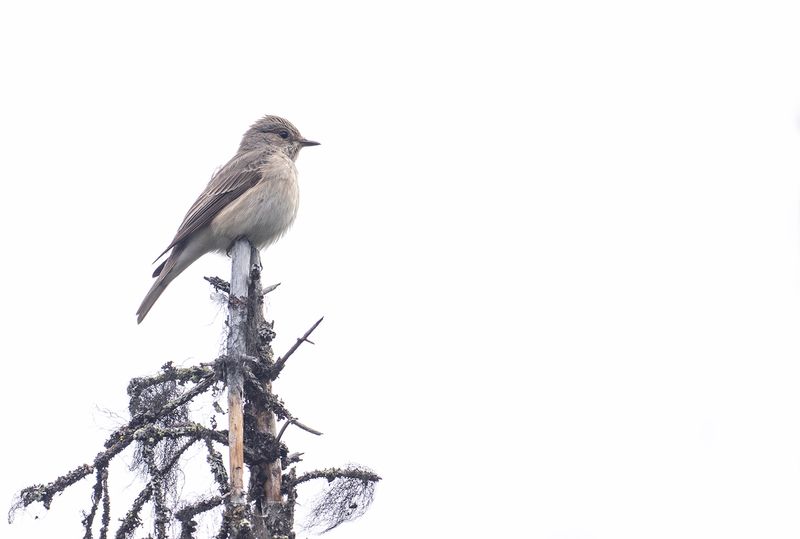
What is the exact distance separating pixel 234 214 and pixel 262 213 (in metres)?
0.29

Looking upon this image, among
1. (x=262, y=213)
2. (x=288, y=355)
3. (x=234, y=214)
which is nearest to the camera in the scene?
(x=288, y=355)

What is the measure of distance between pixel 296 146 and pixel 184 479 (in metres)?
6.86

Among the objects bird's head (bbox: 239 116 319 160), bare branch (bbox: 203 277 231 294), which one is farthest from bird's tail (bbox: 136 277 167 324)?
bird's head (bbox: 239 116 319 160)

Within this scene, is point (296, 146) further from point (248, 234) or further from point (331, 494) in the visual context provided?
point (331, 494)

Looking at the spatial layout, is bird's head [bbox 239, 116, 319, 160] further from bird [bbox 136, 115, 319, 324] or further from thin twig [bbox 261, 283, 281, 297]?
thin twig [bbox 261, 283, 281, 297]

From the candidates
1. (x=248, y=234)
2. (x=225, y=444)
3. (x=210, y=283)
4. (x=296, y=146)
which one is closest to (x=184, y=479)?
(x=225, y=444)

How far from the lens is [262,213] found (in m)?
10.4

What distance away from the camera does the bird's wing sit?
10.3m

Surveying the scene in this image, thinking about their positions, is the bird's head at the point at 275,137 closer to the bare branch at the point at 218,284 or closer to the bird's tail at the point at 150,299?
the bird's tail at the point at 150,299

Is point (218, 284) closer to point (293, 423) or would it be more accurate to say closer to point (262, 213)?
point (293, 423)

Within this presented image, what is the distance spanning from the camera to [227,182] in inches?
428

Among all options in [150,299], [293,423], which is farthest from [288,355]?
[150,299]

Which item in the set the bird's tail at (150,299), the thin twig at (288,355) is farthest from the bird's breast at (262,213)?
the thin twig at (288,355)

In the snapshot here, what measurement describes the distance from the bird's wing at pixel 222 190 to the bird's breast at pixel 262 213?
90 millimetres
